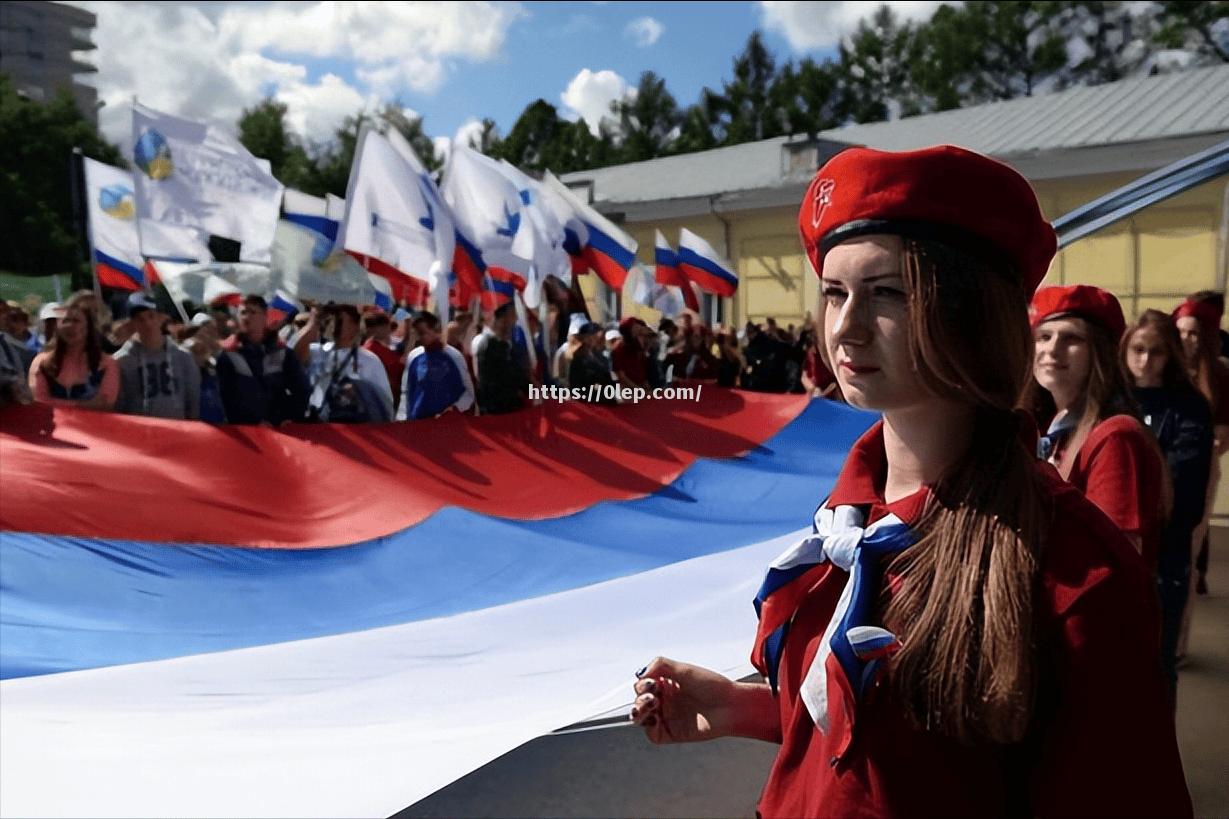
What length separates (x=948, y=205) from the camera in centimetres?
126

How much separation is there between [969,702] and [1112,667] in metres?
0.13

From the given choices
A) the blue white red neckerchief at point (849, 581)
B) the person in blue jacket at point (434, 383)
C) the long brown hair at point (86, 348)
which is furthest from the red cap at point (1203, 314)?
the long brown hair at point (86, 348)

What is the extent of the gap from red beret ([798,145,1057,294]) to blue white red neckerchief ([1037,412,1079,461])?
172 cm

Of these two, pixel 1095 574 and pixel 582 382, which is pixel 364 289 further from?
pixel 1095 574

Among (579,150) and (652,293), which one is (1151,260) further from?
(579,150)

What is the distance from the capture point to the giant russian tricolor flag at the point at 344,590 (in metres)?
3.29

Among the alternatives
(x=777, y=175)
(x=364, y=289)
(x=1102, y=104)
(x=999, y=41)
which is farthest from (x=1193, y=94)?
(x=999, y=41)

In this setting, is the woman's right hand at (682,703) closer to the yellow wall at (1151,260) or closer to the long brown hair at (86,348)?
the long brown hair at (86,348)

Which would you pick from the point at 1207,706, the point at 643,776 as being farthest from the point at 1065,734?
the point at 1207,706

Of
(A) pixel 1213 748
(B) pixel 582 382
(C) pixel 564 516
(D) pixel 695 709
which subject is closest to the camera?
(D) pixel 695 709

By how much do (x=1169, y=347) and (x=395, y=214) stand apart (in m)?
7.20

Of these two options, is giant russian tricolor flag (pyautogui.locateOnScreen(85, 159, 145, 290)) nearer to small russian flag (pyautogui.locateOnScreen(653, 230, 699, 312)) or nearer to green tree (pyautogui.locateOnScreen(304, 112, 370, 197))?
small russian flag (pyautogui.locateOnScreen(653, 230, 699, 312))

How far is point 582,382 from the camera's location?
10.0 metres

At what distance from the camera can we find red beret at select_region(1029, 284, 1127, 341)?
2908 mm
